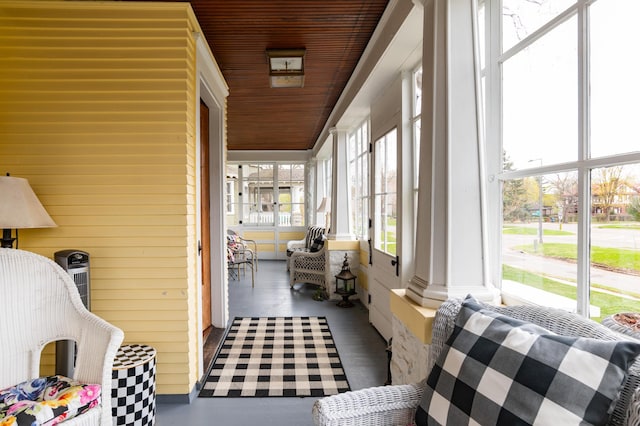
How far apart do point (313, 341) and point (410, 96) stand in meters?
2.51

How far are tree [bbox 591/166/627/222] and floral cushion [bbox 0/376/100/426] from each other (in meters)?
2.19

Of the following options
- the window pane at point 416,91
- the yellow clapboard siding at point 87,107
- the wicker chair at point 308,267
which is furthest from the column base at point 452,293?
the wicker chair at point 308,267

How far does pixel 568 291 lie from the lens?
1355 millimetres

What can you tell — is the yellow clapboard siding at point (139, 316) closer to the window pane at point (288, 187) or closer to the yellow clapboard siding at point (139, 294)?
the yellow clapboard siding at point (139, 294)

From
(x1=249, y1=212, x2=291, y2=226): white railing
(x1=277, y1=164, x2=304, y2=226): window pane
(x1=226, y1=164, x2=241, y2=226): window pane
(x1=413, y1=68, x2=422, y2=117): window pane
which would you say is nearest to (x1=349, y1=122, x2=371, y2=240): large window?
(x1=413, y1=68, x2=422, y2=117): window pane

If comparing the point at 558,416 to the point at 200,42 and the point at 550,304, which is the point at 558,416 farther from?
Answer: the point at 200,42

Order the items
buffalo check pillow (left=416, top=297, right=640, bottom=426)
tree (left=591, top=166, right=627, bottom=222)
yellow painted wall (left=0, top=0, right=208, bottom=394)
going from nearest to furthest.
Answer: buffalo check pillow (left=416, top=297, right=640, bottom=426), tree (left=591, top=166, right=627, bottom=222), yellow painted wall (left=0, top=0, right=208, bottom=394)

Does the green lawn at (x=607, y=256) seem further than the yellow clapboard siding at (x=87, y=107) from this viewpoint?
No

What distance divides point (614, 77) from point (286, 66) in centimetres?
277

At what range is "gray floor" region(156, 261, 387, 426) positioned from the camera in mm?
2213

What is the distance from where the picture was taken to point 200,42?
2.62 meters

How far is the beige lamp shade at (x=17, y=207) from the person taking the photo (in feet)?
6.28

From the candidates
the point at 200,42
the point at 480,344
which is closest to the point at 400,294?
the point at 480,344

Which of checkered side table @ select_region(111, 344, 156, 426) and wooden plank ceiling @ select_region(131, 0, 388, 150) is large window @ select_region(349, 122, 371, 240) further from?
checkered side table @ select_region(111, 344, 156, 426)
